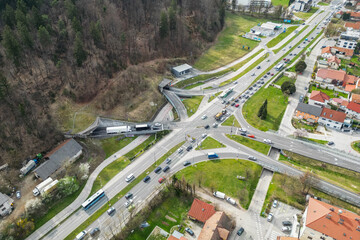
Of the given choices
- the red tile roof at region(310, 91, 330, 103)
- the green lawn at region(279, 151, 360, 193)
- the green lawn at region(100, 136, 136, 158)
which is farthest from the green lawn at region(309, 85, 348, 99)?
the green lawn at region(100, 136, 136, 158)

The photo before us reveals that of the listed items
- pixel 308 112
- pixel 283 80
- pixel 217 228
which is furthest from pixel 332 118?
pixel 217 228

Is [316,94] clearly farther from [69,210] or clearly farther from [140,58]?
[69,210]

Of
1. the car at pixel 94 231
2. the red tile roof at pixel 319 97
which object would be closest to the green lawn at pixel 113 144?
the car at pixel 94 231

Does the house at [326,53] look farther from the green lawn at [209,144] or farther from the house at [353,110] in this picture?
the green lawn at [209,144]

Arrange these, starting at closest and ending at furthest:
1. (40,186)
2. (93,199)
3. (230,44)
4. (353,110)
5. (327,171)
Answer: (93,199)
(40,186)
(327,171)
(353,110)
(230,44)

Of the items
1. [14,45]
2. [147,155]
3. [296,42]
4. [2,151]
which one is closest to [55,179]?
[2,151]

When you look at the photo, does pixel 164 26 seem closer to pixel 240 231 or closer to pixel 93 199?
pixel 93 199
